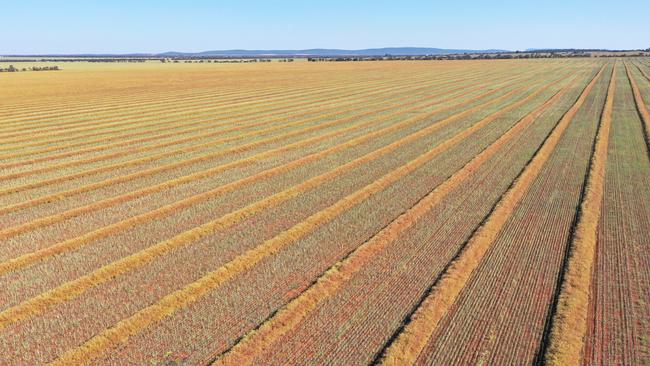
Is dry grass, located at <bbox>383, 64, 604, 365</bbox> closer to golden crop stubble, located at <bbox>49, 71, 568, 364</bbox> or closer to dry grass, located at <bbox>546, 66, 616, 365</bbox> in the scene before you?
dry grass, located at <bbox>546, 66, 616, 365</bbox>

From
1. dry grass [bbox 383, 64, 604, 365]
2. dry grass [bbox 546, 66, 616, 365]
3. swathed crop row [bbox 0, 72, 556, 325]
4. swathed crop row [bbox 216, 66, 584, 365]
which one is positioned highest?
dry grass [bbox 546, 66, 616, 365]

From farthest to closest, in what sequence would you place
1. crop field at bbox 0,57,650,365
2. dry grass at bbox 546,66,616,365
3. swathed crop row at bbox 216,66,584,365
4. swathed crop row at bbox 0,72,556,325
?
swathed crop row at bbox 0,72,556,325
crop field at bbox 0,57,650,365
swathed crop row at bbox 216,66,584,365
dry grass at bbox 546,66,616,365

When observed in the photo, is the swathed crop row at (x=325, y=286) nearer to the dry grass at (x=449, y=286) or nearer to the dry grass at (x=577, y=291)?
the dry grass at (x=449, y=286)

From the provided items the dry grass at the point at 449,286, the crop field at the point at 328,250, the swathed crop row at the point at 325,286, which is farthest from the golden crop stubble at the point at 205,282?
the dry grass at the point at 449,286

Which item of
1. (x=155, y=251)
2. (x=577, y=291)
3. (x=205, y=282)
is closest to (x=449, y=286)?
(x=577, y=291)

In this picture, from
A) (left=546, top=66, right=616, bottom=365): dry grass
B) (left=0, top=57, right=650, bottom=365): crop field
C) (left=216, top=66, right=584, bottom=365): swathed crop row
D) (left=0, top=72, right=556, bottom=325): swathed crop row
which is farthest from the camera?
(left=0, top=72, right=556, bottom=325): swathed crop row

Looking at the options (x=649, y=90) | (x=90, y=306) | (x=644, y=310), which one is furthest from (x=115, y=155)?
(x=649, y=90)

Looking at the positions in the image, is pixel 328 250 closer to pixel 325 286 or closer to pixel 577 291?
pixel 325 286

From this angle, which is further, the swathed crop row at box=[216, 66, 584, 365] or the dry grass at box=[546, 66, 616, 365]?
the swathed crop row at box=[216, 66, 584, 365]

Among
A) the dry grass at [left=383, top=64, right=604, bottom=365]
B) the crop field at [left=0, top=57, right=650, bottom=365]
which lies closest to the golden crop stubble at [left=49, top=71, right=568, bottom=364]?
the crop field at [left=0, top=57, right=650, bottom=365]
